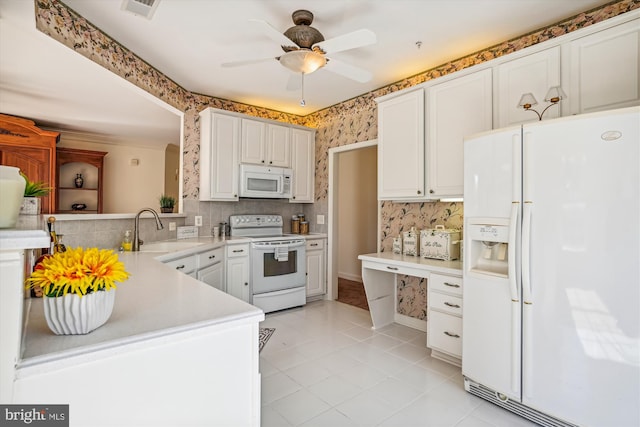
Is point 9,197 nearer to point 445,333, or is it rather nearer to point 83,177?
point 445,333

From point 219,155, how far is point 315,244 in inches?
66.6

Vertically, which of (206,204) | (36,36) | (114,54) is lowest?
(206,204)

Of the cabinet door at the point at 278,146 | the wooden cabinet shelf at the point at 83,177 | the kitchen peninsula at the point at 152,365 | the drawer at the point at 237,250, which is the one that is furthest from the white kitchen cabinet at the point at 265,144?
the kitchen peninsula at the point at 152,365

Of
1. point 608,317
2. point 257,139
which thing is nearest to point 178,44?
point 257,139

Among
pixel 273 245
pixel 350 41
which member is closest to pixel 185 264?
pixel 273 245

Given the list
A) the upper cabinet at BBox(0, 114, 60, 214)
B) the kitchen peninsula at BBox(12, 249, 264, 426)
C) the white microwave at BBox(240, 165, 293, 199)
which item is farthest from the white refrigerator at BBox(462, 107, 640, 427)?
the upper cabinet at BBox(0, 114, 60, 214)

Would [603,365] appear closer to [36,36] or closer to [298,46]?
[298,46]

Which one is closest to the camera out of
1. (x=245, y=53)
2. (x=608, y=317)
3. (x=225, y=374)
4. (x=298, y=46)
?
(x=225, y=374)

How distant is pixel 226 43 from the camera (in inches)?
109

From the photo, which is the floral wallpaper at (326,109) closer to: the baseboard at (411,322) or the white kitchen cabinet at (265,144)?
the baseboard at (411,322)

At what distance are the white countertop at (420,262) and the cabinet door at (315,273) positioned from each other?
122 centimetres

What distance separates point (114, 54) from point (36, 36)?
0.61 meters

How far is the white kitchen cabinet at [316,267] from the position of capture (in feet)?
14.0

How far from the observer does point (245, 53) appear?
297 centimetres
